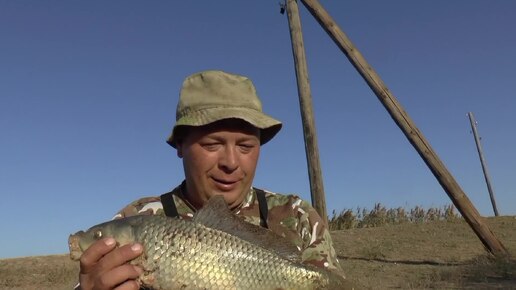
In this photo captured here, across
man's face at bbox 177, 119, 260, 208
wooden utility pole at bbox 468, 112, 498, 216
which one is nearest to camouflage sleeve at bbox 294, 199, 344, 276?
man's face at bbox 177, 119, 260, 208

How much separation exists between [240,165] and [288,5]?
10.4 metres

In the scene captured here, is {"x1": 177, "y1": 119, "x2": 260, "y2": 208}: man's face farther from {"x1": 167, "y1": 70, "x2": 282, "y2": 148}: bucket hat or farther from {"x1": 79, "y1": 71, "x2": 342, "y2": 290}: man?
{"x1": 167, "y1": 70, "x2": 282, "y2": 148}: bucket hat

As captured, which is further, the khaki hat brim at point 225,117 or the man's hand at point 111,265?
the khaki hat brim at point 225,117

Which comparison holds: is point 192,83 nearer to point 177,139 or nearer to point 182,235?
point 177,139

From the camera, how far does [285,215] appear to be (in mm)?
4277

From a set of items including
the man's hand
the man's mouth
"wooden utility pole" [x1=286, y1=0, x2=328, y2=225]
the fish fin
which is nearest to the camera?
the man's hand

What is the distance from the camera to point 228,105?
4102 mm

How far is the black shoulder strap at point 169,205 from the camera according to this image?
4.19 metres

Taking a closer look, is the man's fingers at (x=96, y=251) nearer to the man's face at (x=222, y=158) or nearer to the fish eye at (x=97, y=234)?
the fish eye at (x=97, y=234)

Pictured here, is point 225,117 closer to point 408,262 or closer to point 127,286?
point 127,286

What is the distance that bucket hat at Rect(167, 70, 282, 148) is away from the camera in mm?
3979

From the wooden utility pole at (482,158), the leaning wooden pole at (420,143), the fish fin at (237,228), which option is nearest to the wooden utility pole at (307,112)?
the leaning wooden pole at (420,143)

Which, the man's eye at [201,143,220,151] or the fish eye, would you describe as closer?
the fish eye

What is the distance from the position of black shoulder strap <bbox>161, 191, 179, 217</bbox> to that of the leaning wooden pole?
887 cm
